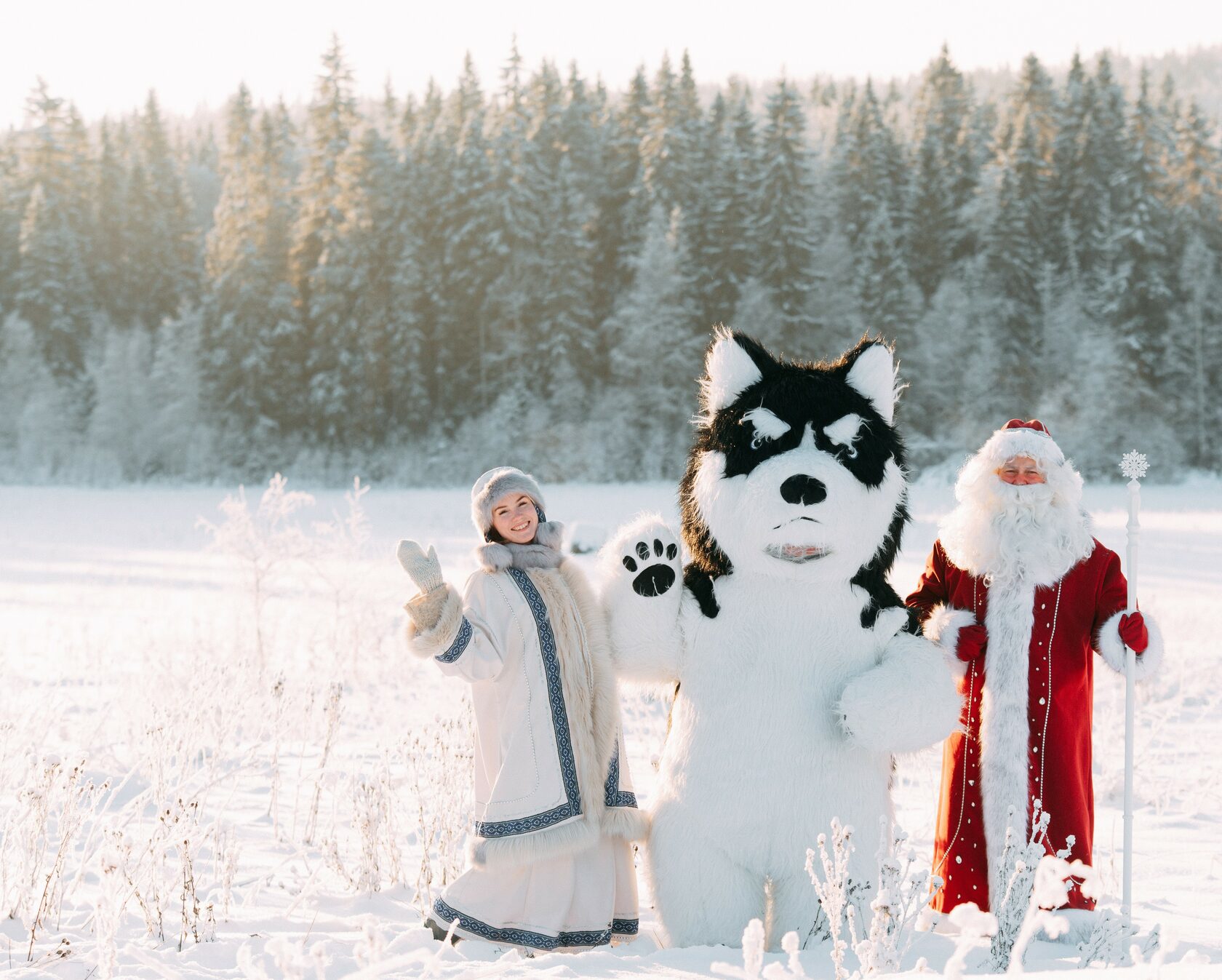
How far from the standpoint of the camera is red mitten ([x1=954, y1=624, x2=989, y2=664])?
3.58 m

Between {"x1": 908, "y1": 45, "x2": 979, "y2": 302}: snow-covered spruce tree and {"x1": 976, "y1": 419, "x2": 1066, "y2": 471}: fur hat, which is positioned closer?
{"x1": 976, "y1": 419, "x2": 1066, "y2": 471}: fur hat

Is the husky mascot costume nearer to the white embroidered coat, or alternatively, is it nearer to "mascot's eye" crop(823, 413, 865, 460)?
"mascot's eye" crop(823, 413, 865, 460)

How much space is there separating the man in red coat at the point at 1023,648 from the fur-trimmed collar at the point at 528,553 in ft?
4.24

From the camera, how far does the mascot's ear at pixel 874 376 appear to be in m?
3.54

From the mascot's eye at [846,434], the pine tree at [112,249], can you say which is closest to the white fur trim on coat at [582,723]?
the mascot's eye at [846,434]

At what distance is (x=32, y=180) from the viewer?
39.5 m

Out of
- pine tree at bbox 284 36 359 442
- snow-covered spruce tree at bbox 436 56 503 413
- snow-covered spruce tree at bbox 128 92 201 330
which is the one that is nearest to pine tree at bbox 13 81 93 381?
snow-covered spruce tree at bbox 128 92 201 330

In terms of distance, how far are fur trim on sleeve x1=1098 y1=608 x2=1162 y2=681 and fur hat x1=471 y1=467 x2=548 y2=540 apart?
1978mm

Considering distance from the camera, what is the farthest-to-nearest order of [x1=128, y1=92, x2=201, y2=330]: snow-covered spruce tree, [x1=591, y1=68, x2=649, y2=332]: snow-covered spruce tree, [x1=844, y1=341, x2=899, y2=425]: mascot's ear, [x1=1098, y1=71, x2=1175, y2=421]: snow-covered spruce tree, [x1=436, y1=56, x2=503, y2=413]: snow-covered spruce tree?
[x1=128, y1=92, x2=201, y2=330]: snow-covered spruce tree, [x1=591, y1=68, x2=649, y2=332]: snow-covered spruce tree, [x1=436, y1=56, x2=503, y2=413]: snow-covered spruce tree, [x1=1098, y1=71, x2=1175, y2=421]: snow-covered spruce tree, [x1=844, y1=341, x2=899, y2=425]: mascot's ear

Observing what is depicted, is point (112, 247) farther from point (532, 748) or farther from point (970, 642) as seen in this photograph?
point (970, 642)

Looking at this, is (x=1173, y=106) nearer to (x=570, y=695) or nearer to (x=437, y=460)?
(x=437, y=460)

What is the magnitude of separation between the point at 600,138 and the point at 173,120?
→ 77.7 m

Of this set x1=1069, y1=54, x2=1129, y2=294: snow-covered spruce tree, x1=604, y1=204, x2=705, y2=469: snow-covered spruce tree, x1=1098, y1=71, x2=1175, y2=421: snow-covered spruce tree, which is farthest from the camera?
x1=1069, y1=54, x2=1129, y2=294: snow-covered spruce tree

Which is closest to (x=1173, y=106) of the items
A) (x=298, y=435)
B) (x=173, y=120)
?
(x=298, y=435)
